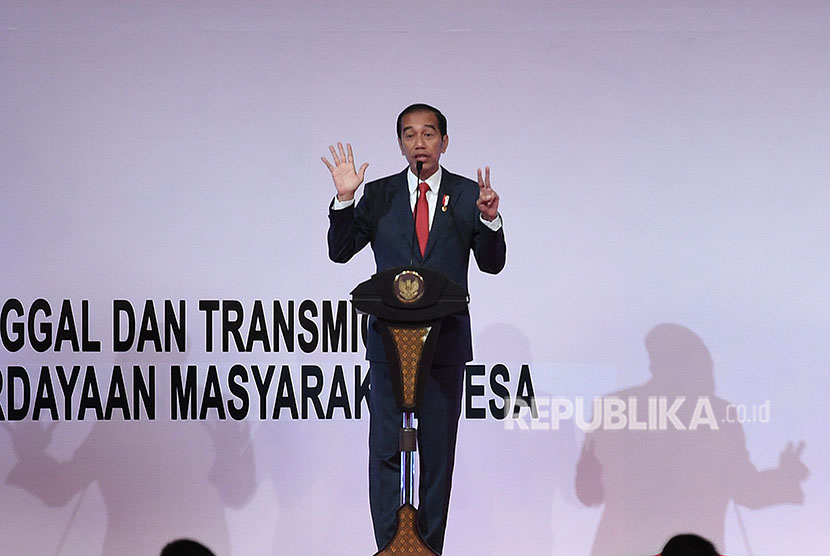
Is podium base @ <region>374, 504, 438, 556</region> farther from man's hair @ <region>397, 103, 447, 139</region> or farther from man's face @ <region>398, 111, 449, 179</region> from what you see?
man's hair @ <region>397, 103, 447, 139</region>

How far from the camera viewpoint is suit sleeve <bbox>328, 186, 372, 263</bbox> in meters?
3.29

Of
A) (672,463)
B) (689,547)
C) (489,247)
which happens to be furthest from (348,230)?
(672,463)

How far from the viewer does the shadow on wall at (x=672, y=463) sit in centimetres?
441

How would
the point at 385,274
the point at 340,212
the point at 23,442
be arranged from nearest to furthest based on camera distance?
the point at 385,274
the point at 340,212
the point at 23,442

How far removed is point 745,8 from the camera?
4.49m

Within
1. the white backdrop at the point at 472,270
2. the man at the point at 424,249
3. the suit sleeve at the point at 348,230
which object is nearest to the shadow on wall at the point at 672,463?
the white backdrop at the point at 472,270

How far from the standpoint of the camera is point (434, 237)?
133 inches

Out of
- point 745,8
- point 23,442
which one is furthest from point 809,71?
point 23,442

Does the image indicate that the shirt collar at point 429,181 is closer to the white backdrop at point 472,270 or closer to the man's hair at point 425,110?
the man's hair at point 425,110

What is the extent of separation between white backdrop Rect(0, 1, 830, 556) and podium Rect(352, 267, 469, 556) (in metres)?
1.58

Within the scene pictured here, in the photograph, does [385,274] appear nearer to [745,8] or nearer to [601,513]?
[601,513]

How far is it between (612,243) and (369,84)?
4.57ft

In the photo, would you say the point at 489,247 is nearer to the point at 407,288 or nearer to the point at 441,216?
the point at 441,216

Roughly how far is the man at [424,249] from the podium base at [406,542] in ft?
1.36
